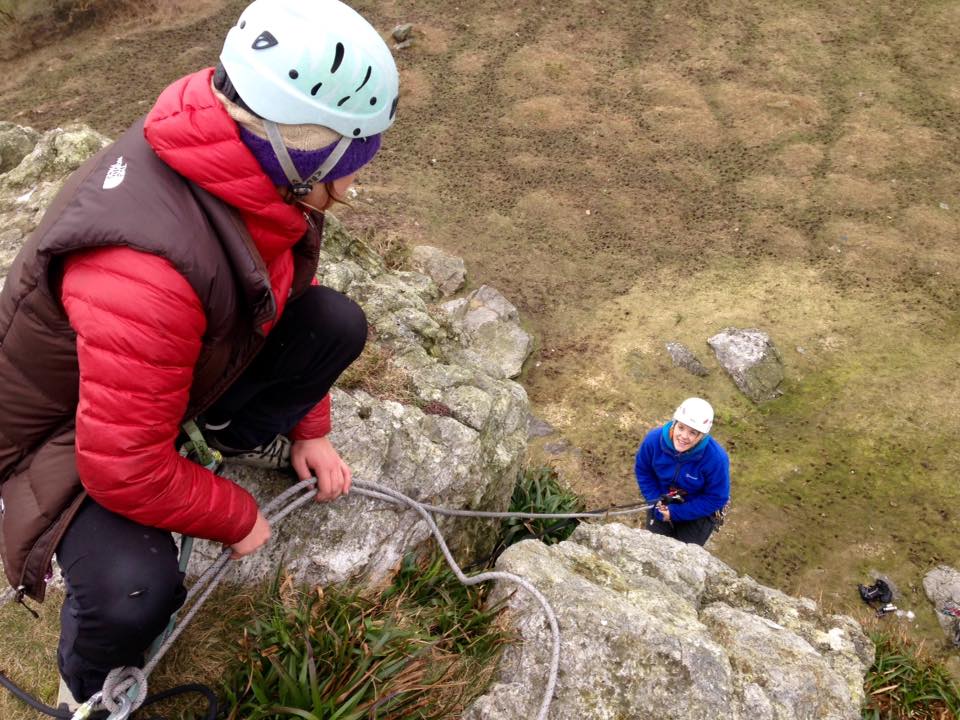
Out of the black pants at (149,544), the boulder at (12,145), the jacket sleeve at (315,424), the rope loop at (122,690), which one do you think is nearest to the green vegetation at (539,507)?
the jacket sleeve at (315,424)

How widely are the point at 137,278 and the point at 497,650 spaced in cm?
253

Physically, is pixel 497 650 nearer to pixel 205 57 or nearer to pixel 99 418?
pixel 99 418

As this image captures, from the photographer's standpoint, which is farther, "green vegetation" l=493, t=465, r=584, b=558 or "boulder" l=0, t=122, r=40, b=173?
"boulder" l=0, t=122, r=40, b=173

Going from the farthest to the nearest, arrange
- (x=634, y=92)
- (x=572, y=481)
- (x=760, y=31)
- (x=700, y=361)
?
(x=760, y=31), (x=634, y=92), (x=700, y=361), (x=572, y=481)

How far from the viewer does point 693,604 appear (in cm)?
438

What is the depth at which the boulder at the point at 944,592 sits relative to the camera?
7.42 m

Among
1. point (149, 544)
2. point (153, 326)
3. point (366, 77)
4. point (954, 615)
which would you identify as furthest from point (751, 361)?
point (153, 326)

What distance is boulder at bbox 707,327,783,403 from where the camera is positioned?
9.99m

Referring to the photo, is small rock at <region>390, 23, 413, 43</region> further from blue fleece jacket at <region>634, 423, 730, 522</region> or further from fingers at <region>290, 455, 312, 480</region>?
fingers at <region>290, 455, 312, 480</region>

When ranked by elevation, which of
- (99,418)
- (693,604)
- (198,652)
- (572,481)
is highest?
(99,418)

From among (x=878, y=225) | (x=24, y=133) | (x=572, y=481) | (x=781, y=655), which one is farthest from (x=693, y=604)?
(x=878, y=225)

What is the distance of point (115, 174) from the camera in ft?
7.86

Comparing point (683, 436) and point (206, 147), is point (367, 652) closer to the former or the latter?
point (206, 147)

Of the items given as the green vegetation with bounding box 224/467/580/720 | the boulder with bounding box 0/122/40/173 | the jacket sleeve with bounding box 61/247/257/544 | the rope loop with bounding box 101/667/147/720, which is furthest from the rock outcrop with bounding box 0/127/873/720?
the boulder with bounding box 0/122/40/173
